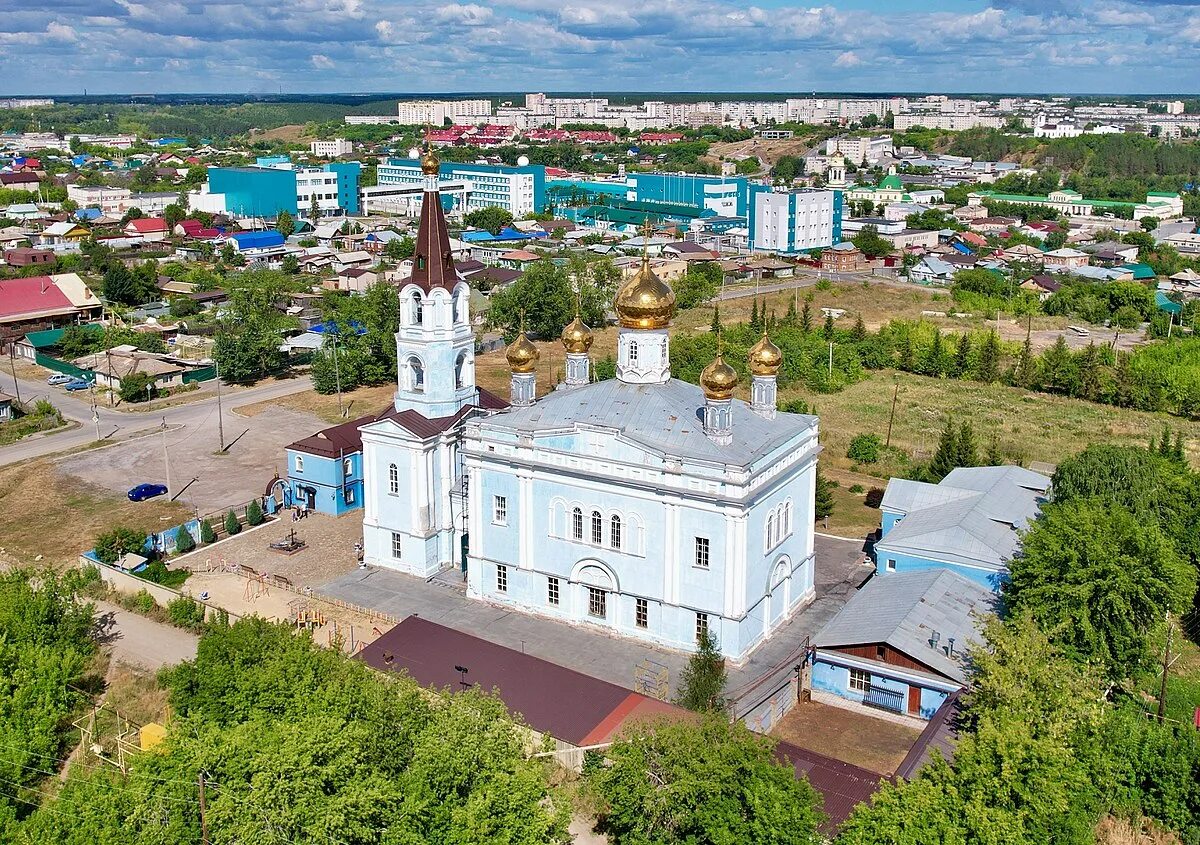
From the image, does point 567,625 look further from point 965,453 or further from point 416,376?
point 965,453

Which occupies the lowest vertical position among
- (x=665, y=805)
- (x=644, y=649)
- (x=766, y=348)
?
(x=644, y=649)

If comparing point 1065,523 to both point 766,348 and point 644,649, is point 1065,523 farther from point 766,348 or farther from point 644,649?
point 644,649

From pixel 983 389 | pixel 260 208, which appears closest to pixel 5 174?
pixel 260 208

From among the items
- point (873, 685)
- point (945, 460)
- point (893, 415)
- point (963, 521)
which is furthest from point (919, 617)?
point (893, 415)

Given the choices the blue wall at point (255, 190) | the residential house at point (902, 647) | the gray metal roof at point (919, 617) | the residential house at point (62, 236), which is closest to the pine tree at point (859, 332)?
the gray metal roof at point (919, 617)

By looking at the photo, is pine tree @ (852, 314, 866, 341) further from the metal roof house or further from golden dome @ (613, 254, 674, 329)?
golden dome @ (613, 254, 674, 329)
